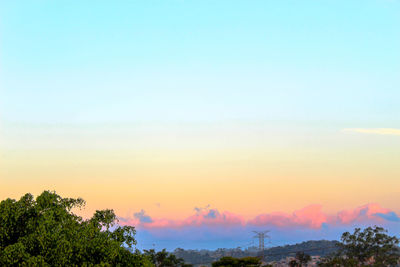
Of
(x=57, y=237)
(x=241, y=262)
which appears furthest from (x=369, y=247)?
(x=57, y=237)

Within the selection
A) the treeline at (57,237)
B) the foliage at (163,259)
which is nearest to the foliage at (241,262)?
the foliage at (163,259)

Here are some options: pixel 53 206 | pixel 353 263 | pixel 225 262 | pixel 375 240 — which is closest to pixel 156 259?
pixel 225 262

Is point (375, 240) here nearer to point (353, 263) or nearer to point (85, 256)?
point (353, 263)

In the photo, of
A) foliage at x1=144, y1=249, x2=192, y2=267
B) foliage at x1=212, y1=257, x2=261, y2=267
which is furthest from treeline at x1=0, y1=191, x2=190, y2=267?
foliage at x1=144, y1=249, x2=192, y2=267

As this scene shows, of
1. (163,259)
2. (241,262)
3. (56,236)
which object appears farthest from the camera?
(163,259)

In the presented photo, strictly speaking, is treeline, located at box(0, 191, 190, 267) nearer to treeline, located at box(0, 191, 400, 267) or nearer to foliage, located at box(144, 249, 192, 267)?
treeline, located at box(0, 191, 400, 267)

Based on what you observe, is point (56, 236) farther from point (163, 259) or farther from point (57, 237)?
point (163, 259)

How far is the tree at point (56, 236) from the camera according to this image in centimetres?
2667

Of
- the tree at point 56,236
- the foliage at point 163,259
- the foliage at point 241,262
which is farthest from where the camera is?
the foliage at point 163,259

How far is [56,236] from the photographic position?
27219mm

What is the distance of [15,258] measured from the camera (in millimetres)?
26312

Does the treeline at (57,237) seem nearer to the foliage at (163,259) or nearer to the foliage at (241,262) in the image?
the foliage at (241,262)

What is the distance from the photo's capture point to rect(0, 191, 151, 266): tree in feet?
87.5

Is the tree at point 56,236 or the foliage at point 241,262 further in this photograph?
the foliage at point 241,262
